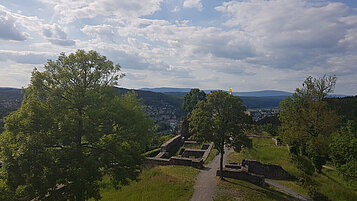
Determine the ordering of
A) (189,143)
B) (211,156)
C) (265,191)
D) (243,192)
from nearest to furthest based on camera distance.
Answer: (243,192), (265,191), (211,156), (189,143)

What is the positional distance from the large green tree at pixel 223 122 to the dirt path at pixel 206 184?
3.13m

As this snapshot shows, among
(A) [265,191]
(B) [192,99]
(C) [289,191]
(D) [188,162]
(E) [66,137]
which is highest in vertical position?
(B) [192,99]

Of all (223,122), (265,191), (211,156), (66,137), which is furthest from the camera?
(211,156)

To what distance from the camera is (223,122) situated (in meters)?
16.9

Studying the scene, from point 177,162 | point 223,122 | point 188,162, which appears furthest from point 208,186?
point 177,162

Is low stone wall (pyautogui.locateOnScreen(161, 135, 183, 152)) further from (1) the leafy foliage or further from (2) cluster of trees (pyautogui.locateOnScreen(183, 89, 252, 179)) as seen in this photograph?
(1) the leafy foliage

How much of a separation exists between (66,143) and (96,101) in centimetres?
259

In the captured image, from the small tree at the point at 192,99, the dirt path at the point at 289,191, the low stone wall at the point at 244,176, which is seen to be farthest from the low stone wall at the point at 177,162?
the small tree at the point at 192,99

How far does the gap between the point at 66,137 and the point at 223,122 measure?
11.2m

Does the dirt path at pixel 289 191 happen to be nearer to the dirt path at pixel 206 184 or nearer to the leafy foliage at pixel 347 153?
the leafy foliage at pixel 347 153

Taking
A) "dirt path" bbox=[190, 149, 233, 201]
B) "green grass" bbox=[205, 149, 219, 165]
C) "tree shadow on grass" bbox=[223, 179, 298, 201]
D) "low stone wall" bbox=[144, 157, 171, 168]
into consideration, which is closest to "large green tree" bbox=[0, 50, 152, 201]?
"dirt path" bbox=[190, 149, 233, 201]

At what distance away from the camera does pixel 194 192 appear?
15344 millimetres

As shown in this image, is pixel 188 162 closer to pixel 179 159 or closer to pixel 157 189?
pixel 179 159

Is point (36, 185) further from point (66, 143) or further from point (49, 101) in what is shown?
point (49, 101)
